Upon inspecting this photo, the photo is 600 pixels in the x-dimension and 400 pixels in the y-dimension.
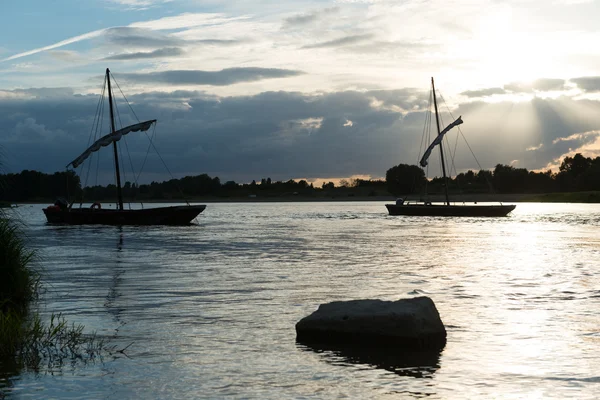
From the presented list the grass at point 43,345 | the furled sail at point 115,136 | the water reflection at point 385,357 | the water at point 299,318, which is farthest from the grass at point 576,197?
the grass at point 43,345

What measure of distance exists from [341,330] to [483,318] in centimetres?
455

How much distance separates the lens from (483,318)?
16.2 meters

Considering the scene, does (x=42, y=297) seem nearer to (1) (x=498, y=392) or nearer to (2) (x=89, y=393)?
(2) (x=89, y=393)

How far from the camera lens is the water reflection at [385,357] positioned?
11328 millimetres

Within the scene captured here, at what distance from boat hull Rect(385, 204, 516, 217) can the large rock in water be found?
86.3m

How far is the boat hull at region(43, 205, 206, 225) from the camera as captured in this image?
7694cm

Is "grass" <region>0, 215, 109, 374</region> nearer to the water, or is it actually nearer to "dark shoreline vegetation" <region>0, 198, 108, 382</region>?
"dark shoreline vegetation" <region>0, 198, 108, 382</region>

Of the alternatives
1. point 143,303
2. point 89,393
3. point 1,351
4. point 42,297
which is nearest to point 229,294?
point 143,303

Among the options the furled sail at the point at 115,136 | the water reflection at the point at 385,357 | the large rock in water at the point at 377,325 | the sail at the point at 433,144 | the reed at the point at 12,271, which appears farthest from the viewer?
the sail at the point at 433,144

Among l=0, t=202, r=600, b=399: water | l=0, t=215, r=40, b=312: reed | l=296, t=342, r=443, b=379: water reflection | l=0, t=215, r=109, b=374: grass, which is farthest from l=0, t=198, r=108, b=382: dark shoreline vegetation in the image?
l=296, t=342, r=443, b=379: water reflection

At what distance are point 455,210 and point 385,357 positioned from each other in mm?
88902

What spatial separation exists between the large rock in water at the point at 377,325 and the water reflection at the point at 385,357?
19cm

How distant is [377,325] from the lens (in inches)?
504

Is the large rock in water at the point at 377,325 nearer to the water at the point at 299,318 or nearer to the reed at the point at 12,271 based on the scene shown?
the water at the point at 299,318
